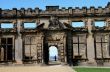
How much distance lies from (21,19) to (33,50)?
3.48m

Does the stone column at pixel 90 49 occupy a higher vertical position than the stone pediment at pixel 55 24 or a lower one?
lower

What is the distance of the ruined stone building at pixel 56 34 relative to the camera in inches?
1281

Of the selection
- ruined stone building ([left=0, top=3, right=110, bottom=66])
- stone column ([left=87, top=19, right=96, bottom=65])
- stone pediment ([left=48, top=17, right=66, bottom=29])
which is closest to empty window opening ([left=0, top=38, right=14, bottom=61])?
ruined stone building ([left=0, top=3, right=110, bottom=66])

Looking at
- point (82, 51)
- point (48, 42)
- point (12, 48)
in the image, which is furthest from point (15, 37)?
point (82, 51)

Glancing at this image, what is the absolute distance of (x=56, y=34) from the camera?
32.5 m

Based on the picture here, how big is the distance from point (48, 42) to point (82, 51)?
362cm

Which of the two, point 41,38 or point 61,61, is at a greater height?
point 41,38

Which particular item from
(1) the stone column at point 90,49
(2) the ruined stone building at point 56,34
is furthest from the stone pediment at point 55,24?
(1) the stone column at point 90,49

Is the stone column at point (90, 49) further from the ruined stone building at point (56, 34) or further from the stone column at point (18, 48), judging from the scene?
the stone column at point (18, 48)

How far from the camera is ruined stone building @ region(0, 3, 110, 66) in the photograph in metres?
32.5

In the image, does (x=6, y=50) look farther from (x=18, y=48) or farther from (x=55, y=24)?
(x=55, y=24)

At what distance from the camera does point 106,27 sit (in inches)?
1296

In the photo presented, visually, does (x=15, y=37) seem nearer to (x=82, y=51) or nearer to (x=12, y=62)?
(x=12, y=62)

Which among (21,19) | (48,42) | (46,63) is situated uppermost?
(21,19)
